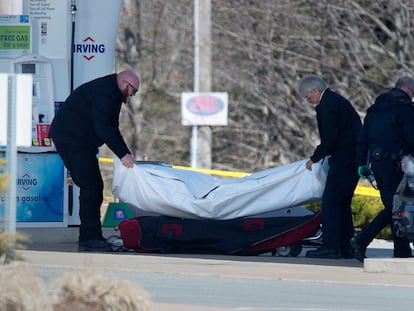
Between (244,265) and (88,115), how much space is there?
245cm

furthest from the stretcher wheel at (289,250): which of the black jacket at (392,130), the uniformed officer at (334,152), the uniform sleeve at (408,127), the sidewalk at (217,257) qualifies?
the uniform sleeve at (408,127)

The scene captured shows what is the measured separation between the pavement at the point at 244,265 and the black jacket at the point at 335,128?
1139mm

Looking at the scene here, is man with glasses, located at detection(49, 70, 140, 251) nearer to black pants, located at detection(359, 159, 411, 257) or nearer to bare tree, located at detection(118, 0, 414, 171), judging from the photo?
black pants, located at detection(359, 159, 411, 257)

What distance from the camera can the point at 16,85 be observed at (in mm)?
7430

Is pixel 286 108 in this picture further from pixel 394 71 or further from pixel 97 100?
pixel 97 100

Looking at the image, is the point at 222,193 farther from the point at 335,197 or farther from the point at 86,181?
the point at 86,181

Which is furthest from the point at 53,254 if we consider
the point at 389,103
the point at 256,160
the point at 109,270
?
the point at 256,160

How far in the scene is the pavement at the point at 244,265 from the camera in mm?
11050

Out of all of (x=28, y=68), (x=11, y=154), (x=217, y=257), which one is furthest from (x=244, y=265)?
(x=11, y=154)

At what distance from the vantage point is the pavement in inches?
435

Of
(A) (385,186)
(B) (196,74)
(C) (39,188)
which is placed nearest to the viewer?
(A) (385,186)

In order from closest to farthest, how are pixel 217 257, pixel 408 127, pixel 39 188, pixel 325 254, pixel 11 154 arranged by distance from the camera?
pixel 11 154
pixel 408 127
pixel 217 257
pixel 325 254
pixel 39 188

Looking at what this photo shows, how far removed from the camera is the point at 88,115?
1290cm

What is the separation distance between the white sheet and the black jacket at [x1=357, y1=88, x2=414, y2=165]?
749 millimetres
